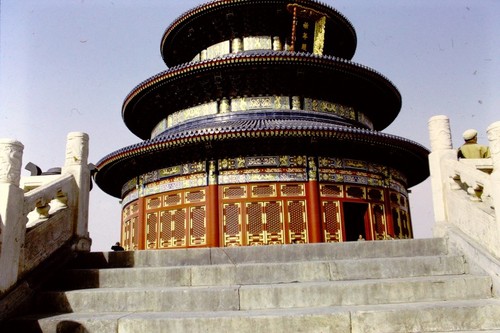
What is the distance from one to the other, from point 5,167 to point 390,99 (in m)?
16.1

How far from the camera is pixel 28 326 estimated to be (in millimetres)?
4848

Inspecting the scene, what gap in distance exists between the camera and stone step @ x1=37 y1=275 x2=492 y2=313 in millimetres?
5207

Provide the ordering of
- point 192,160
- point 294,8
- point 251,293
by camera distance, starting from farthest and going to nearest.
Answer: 1. point 294,8
2. point 192,160
3. point 251,293

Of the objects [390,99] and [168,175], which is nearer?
[168,175]

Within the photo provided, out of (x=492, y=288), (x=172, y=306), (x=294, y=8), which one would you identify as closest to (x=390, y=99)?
(x=294, y=8)

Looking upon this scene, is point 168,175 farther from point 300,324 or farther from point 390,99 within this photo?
point 300,324

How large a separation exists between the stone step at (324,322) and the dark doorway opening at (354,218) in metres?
10.2

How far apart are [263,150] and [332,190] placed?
2.64 meters

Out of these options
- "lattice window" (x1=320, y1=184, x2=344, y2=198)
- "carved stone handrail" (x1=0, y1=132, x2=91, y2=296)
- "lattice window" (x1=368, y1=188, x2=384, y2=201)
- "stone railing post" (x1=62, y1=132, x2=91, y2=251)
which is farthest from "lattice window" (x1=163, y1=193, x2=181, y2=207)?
"stone railing post" (x1=62, y1=132, x2=91, y2=251)

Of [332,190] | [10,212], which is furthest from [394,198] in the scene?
[10,212]

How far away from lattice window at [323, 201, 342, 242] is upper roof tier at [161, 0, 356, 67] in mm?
7605

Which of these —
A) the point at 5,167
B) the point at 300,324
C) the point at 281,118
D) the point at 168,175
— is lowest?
the point at 300,324

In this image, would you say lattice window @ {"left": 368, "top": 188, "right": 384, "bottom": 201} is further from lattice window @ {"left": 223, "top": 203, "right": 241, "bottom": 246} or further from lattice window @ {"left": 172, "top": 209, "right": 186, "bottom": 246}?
lattice window @ {"left": 172, "top": 209, "right": 186, "bottom": 246}

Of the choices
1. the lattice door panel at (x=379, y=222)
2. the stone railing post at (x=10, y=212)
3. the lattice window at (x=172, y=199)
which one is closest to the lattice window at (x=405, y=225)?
the lattice door panel at (x=379, y=222)
